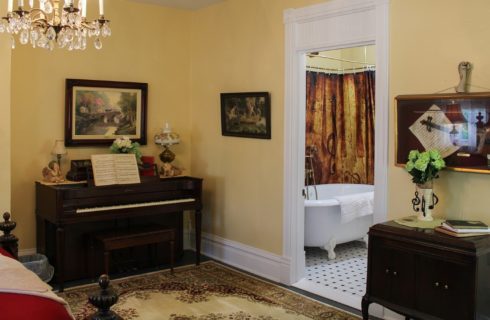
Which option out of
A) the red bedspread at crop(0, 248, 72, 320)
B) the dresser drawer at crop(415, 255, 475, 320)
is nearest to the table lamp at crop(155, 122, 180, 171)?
the dresser drawer at crop(415, 255, 475, 320)

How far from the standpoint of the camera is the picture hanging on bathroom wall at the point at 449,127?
3383 millimetres

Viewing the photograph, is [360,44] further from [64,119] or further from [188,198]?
[64,119]

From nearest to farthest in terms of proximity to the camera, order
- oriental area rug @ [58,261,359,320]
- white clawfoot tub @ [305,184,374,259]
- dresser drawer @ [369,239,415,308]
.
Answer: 1. dresser drawer @ [369,239,415,308]
2. oriental area rug @ [58,261,359,320]
3. white clawfoot tub @ [305,184,374,259]

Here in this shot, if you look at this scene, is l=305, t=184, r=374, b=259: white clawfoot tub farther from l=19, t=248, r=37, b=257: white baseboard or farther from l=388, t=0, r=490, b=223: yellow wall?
l=19, t=248, r=37, b=257: white baseboard

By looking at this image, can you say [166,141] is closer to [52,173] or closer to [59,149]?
[59,149]

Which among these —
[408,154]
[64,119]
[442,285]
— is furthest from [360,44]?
[64,119]

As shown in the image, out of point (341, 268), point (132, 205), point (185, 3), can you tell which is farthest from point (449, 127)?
point (185, 3)

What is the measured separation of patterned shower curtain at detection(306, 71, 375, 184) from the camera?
21.6 feet

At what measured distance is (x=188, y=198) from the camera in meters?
5.42

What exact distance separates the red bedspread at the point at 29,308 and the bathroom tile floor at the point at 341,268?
3.01 m

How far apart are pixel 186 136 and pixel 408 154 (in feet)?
9.98

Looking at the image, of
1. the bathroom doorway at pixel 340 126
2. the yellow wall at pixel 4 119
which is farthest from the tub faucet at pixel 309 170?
the yellow wall at pixel 4 119

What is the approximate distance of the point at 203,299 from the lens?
4.48 m

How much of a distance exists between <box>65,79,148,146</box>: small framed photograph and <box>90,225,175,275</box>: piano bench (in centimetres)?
104
